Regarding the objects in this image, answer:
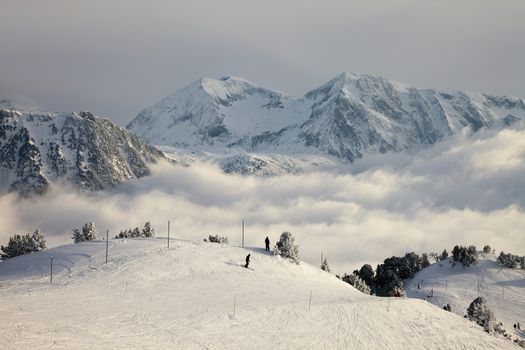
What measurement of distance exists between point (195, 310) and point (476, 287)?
101m

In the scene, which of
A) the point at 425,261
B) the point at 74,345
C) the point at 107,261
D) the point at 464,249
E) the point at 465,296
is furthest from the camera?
the point at 425,261

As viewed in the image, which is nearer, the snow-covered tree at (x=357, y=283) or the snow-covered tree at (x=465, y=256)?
the snow-covered tree at (x=357, y=283)

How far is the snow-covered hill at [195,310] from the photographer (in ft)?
117

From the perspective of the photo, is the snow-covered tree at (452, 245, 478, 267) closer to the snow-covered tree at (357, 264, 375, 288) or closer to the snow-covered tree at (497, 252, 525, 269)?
the snow-covered tree at (497, 252, 525, 269)

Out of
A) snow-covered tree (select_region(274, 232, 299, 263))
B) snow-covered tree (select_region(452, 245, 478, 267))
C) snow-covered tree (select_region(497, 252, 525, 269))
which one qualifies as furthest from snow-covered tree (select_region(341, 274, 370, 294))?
snow-covered tree (select_region(497, 252, 525, 269))

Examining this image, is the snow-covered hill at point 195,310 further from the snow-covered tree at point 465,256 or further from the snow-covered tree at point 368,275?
the snow-covered tree at point 368,275

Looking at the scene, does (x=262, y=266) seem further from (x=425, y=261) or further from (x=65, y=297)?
(x=425, y=261)

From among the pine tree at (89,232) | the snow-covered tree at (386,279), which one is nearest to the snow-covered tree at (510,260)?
the snow-covered tree at (386,279)

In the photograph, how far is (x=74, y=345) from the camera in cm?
3166

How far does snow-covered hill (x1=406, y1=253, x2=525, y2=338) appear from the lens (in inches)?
4449

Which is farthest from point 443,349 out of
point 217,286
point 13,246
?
point 13,246

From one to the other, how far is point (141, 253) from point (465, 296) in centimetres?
8518

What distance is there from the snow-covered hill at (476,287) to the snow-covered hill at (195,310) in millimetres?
63434

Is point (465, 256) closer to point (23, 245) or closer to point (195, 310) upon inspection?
point (23, 245)
